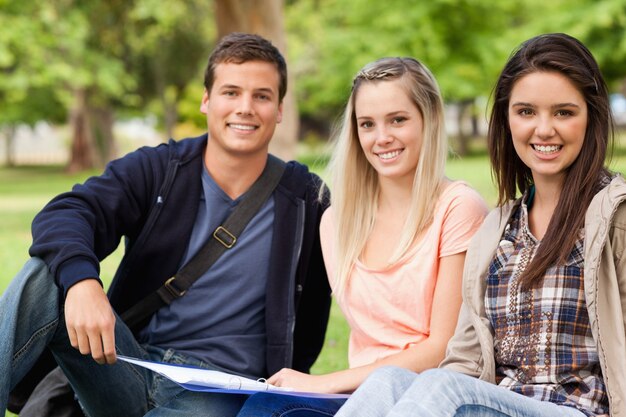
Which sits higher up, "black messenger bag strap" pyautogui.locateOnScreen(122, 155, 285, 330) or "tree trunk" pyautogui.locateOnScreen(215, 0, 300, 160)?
"tree trunk" pyautogui.locateOnScreen(215, 0, 300, 160)

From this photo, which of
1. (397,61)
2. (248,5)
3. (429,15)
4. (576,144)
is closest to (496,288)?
(576,144)

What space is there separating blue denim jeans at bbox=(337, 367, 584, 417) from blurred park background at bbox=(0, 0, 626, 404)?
1342cm

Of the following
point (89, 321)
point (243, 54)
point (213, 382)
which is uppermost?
point (243, 54)

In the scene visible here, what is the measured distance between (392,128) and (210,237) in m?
0.96

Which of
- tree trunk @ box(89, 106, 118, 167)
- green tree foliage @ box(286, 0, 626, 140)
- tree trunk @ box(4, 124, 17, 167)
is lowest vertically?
tree trunk @ box(4, 124, 17, 167)

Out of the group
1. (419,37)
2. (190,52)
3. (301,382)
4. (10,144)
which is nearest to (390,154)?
(301,382)

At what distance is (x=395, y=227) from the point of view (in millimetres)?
3369

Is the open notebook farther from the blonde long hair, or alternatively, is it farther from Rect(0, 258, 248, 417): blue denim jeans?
the blonde long hair

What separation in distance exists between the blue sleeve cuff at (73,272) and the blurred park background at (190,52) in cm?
1290

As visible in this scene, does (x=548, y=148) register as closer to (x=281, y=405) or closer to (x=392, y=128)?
(x=392, y=128)

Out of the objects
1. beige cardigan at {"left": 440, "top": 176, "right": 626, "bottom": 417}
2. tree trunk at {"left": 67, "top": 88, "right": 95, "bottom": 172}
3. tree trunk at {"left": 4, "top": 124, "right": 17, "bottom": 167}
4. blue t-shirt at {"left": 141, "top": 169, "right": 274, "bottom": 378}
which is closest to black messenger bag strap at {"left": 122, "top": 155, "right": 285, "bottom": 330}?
blue t-shirt at {"left": 141, "top": 169, "right": 274, "bottom": 378}

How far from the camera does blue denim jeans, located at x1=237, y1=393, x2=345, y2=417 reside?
2.88m

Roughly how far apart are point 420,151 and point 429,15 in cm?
3318

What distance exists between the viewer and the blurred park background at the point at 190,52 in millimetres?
20547
